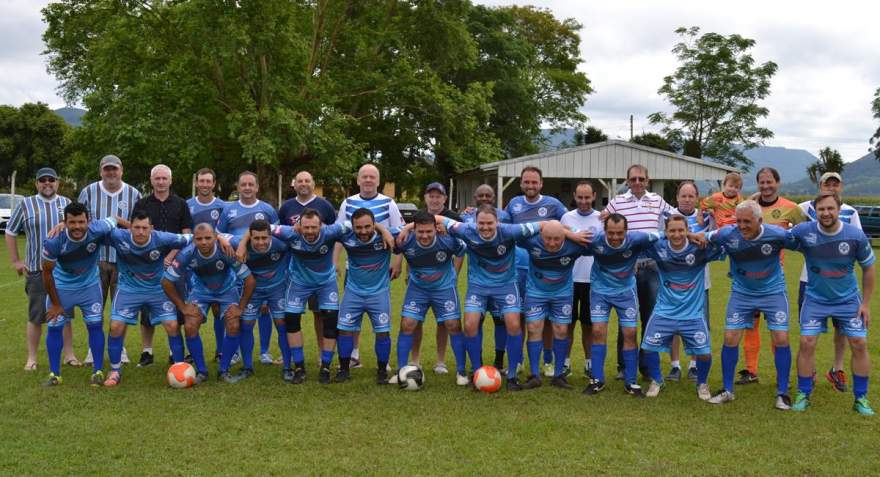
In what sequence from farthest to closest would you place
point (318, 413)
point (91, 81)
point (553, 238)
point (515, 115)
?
1. point (515, 115)
2. point (91, 81)
3. point (553, 238)
4. point (318, 413)

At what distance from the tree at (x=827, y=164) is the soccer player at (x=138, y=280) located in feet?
148

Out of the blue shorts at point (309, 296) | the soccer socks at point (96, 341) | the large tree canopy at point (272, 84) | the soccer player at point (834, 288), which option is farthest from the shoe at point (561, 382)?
the large tree canopy at point (272, 84)

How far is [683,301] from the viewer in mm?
5879

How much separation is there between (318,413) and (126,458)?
143cm

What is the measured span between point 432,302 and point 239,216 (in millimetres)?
2071

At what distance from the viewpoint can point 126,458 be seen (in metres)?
4.46

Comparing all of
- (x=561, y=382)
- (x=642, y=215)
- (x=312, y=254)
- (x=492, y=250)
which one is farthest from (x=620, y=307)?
(x=312, y=254)

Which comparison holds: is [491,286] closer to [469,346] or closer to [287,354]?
[469,346]

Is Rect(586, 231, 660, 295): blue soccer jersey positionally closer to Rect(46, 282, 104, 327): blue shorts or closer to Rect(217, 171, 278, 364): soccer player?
Rect(217, 171, 278, 364): soccer player

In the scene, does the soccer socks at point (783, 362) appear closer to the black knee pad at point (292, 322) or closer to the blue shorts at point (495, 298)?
the blue shorts at point (495, 298)

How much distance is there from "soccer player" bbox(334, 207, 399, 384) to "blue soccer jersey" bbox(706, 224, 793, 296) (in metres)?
2.81

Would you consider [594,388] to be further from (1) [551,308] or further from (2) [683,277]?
(2) [683,277]

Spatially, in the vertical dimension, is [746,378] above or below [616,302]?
below

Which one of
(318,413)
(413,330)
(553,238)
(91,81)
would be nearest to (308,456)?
(318,413)
